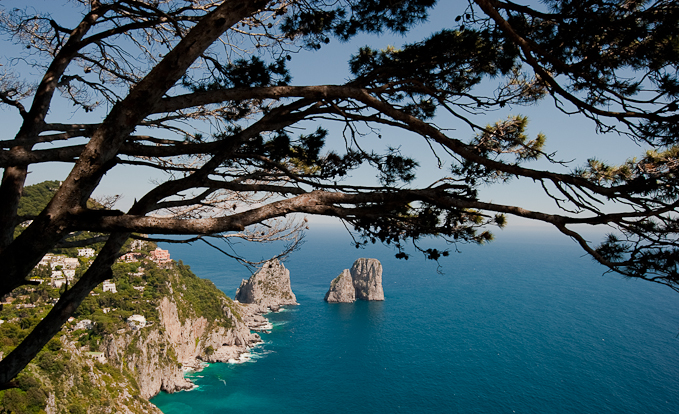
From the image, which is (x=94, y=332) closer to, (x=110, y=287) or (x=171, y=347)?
(x=171, y=347)

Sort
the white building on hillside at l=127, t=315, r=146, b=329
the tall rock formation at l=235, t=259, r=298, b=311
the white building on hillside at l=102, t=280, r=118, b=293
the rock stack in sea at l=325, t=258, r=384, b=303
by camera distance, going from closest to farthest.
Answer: the white building on hillside at l=127, t=315, r=146, b=329 → the white building on hillside at l=102, t=280, r=118, b=293 → the tall rock formation at l=235, t=259, r=298, b=311 → the rock stack in sea at l=325, t=258, r=384, b=303

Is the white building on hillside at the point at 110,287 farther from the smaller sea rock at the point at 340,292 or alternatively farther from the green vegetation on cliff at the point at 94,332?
the smaller sea rock at the point at 340,292

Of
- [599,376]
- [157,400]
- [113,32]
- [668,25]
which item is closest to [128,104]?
[113,32]

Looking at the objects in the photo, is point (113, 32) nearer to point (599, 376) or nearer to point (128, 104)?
point (128, 104)

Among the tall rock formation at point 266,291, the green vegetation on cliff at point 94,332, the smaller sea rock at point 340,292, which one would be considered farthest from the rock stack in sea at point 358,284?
the green vegetation on cliff at point 94,332

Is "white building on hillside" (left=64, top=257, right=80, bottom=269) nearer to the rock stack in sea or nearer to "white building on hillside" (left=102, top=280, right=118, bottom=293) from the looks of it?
"white building on hillside" (left=102, top=280, right=118, bottom=293)

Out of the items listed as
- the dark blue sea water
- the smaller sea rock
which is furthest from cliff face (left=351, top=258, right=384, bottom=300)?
the smaller sea rock

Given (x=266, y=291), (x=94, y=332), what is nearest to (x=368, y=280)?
(x=266, y=291)
